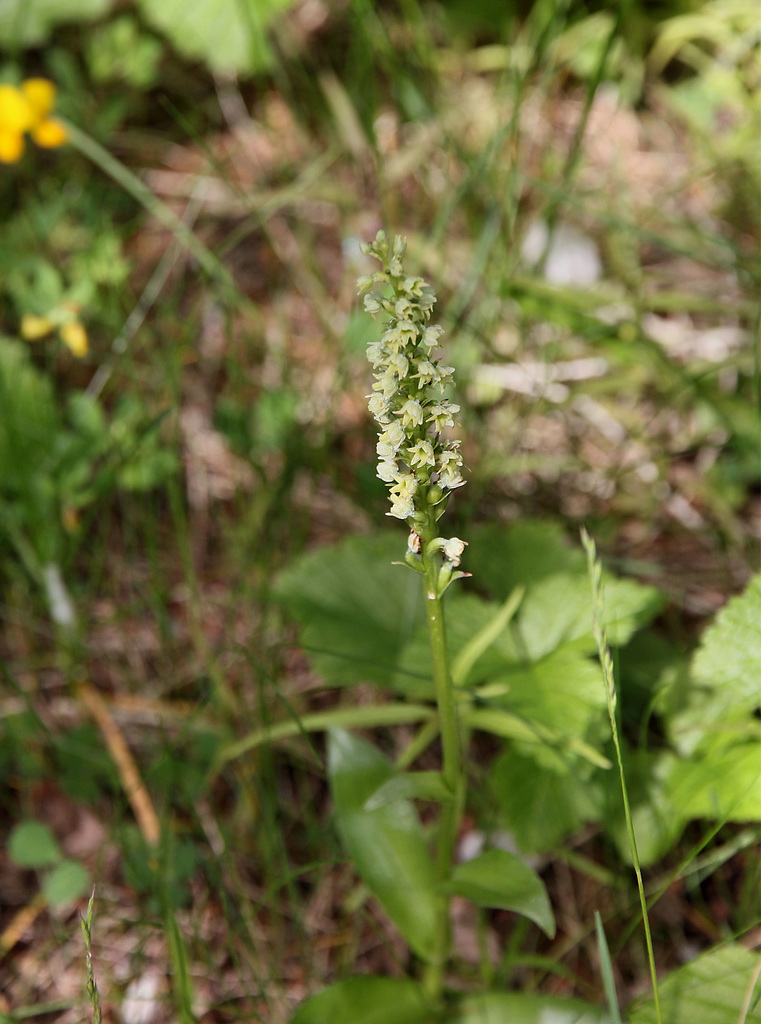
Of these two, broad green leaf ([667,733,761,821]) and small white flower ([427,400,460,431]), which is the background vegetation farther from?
small white flower ([427,400,460,431])

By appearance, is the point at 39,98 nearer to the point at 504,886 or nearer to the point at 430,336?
the point at 430,336

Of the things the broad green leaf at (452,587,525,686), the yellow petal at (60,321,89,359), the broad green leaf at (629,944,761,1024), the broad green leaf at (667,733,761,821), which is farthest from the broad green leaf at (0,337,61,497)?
the broad green leaf at (629,944,761,1024)

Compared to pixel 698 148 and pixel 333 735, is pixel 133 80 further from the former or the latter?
pixel 333 735

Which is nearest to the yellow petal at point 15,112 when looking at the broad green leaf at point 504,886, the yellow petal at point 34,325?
the yellow petal at point 34,325

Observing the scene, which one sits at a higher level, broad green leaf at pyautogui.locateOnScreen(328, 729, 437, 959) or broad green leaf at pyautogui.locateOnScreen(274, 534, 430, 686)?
broad green leaf at pyautogui.locateOnScreen(274, 534, 430, 686)

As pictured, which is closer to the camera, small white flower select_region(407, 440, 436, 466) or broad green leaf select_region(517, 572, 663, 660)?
small white flower select_region(407, 440, 436, 466)

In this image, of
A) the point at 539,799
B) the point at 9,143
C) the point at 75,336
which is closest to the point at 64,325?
the point at 75,336
